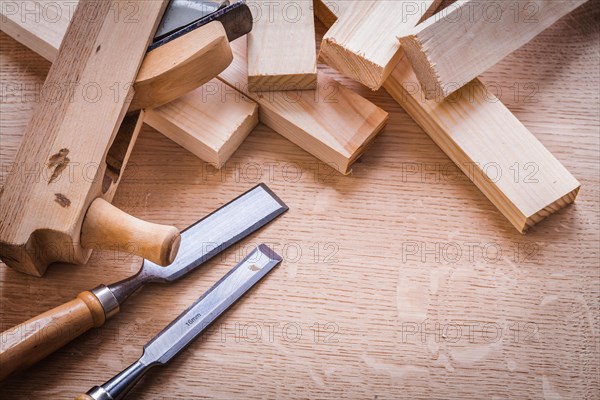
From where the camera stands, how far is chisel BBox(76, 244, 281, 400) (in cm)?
120

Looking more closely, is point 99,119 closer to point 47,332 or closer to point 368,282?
point 47,332

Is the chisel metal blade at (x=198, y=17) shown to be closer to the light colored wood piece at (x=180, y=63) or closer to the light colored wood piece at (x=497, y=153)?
the light colored wood piece at (x=180, y=63)

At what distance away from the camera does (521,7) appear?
1.45 m

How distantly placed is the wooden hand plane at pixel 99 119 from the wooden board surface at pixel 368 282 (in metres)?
0.14

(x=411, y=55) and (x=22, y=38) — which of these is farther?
(x=22, y=38)

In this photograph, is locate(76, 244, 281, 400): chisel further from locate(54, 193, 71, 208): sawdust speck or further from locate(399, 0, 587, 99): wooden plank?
locate(399, 0, 587, 99): wooden plank

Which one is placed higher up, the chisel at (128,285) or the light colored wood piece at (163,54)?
the light colored wood piece at (163,54)

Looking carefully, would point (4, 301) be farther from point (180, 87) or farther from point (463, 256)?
point (463, 256)

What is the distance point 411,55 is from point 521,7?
292 millimetres

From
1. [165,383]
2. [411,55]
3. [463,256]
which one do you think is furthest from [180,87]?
[463,256]

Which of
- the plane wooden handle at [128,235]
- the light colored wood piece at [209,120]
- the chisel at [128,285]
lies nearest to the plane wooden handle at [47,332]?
the chisel at [128,285]

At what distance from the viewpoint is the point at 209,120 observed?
1.44m

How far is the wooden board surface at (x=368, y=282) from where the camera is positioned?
1295 mm

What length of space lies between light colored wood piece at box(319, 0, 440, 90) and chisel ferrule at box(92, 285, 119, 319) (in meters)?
0.70
